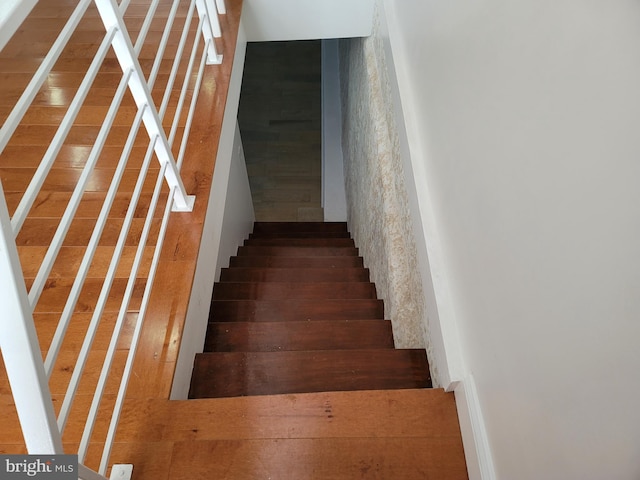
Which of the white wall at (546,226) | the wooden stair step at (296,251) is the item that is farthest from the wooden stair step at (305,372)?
the wooden stair step at (296,251)

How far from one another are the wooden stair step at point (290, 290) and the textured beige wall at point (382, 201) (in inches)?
4.9

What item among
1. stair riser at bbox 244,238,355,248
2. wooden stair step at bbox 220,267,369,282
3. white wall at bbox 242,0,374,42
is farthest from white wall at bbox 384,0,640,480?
stair riser at bbox 244,238,355,248

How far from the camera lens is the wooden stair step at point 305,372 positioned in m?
1.55

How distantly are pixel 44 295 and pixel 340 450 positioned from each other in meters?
1.09

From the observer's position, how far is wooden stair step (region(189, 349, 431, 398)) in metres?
1.55

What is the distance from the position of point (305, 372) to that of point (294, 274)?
3.67 feet

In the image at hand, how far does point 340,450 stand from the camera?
1186 mm

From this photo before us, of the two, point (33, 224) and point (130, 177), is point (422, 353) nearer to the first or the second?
point (130, 177)

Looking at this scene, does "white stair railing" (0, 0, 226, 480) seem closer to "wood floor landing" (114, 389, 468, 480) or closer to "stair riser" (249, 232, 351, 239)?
"wood floor landing" (114, 389, 468, 480)

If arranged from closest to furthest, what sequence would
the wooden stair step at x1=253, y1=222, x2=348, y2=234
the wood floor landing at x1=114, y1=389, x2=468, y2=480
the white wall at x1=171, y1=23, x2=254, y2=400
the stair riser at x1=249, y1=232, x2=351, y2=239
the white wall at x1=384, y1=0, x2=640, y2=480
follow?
1. the white wall at x1=384, y1=0, x2=640, y2=480
2. the wood floor landing at x1=114, y1=389, x2=468, y2=480
3. the white wall at x1=171, y1=23, x2=254, y2=400
4. the stair riser at x1=249, y1=232, x2=351, y2=239
5. the wooden stair step at x1=253, y1=222, x2=348, y2=234

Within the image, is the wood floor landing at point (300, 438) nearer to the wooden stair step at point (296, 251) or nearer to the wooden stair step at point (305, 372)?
the wooden stair step at point (305, 372)

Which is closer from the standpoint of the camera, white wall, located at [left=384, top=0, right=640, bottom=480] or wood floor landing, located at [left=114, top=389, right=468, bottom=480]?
white wall, located at [left=384, top=0, right=640, bottom=480]

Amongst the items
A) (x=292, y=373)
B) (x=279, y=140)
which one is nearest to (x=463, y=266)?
(x=292, y=373)

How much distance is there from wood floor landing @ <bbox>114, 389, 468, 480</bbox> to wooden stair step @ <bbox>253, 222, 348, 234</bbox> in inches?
123
